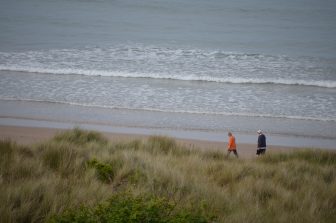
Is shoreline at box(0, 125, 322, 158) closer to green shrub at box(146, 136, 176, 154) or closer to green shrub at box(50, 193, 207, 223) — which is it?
green shrub at box(146, 136, 176, 154)

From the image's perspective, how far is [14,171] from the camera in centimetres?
717

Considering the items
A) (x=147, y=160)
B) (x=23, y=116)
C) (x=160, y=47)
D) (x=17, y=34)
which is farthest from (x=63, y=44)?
(x=147, y=160)

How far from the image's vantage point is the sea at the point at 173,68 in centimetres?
1980

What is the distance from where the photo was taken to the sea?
19.8 m

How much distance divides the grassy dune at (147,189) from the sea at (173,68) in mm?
8183

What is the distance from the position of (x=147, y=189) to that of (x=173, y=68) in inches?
936

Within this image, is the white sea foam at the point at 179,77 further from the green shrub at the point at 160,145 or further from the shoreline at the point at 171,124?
the green shrub at the point at 160,145

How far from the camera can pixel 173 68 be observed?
30297mm

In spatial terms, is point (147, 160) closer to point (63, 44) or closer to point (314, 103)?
point (314, 103)

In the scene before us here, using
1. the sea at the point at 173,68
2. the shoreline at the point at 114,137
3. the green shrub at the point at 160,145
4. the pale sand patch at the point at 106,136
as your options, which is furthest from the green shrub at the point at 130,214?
the sea at the point at 173,68

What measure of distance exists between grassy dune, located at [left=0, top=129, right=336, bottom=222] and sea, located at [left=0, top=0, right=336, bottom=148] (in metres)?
8.18

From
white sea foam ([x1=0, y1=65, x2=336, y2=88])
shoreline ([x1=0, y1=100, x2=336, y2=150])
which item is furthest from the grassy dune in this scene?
white sea foam ([x1=0, y1=65, x2=336, y2=88])

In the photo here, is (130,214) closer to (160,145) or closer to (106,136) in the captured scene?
(160,145)

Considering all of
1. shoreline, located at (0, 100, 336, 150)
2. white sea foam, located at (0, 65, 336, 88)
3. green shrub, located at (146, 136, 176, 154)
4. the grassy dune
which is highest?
white sea foam, located at (0, 65, 336, 88)
